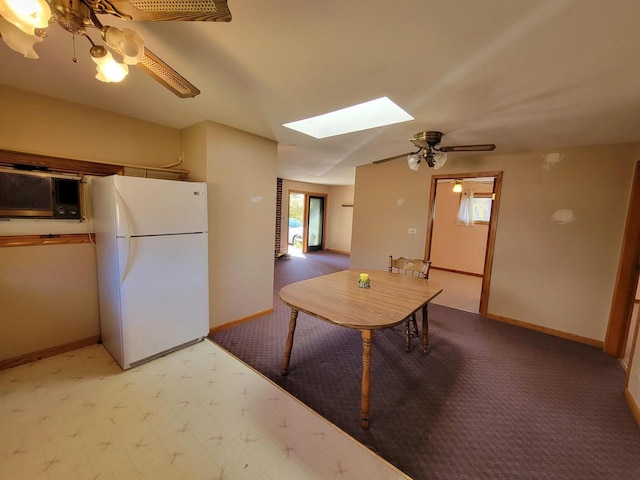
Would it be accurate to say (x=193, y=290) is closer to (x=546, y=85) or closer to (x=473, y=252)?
(x=546, y=85)

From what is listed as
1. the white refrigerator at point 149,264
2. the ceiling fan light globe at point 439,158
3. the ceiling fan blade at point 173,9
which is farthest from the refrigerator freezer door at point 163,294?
the ceiling fan light globe at point 439,158

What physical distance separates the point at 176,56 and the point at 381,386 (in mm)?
2643

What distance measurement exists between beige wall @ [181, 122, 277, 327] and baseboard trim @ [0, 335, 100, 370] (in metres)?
1.09

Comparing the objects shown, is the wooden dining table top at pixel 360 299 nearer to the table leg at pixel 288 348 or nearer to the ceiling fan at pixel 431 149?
the table leg at pixel 288 348

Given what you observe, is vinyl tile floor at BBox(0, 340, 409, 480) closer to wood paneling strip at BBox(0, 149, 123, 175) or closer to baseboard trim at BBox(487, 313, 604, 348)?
wood paneling strip at BBox(0, 149, 123, 175)

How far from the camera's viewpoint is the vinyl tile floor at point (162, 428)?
1.36 meters

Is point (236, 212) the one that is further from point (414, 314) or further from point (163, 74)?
point (414, 314)

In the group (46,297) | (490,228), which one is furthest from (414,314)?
(46,297)

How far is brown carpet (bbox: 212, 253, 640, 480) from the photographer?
1484 mm

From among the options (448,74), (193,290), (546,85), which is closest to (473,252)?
(546,85)

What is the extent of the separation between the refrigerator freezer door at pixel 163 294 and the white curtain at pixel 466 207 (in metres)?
5.76

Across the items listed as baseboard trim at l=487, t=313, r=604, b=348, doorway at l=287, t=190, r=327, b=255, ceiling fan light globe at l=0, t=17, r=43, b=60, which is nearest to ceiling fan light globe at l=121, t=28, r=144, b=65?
ceiling fan light globe at l=0, t=17, r=43, b=60

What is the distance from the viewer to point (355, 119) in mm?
2568

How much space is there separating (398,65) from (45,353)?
3535mm
